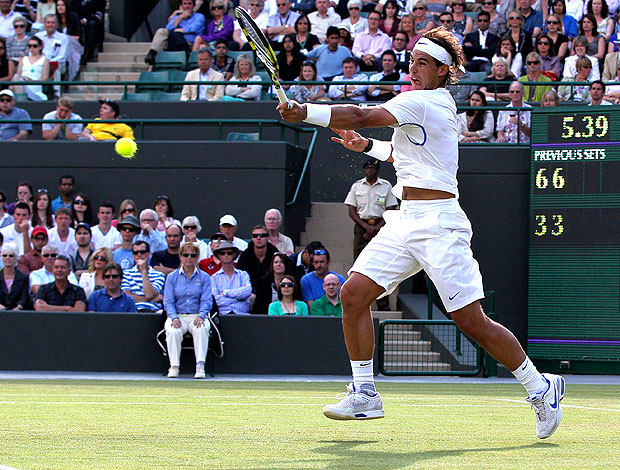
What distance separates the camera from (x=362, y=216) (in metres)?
15.8

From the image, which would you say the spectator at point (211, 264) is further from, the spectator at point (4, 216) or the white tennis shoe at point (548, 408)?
the white tennis shoe at point (548, 408)

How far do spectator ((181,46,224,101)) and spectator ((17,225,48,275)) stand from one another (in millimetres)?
4828

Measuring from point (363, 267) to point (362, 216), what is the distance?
949 cm

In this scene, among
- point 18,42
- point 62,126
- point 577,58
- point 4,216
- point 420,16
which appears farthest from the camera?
point 18,42

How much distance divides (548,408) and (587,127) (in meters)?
8.36

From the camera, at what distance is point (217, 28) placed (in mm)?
20281

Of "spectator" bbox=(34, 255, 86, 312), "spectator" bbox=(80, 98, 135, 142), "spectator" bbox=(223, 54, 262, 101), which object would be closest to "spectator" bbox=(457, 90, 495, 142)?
"spectator" bbox=(223, 54, 262, 101)

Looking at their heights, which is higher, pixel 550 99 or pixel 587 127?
pixel 550 99

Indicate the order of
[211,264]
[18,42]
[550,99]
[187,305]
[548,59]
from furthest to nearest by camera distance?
[18,42], [548,59], [550,99], [211,264], [187,305]

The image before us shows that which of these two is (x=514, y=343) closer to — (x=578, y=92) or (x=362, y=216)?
(x=362, y=216)

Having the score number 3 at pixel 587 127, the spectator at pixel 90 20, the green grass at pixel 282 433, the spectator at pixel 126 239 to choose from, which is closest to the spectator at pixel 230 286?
the spectator at pixel 126 239

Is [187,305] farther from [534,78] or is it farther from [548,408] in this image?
[548,408]

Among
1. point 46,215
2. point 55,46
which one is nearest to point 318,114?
point 46,215

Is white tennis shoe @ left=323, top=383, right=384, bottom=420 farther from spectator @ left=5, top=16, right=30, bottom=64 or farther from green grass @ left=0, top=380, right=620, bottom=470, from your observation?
spectator @ left=5, top=16, right=30, bottom=64
